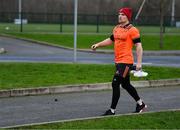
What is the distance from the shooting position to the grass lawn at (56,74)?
13.4 metres

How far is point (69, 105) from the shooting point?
11.1 meters

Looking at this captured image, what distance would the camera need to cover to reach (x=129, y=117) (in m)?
9.02

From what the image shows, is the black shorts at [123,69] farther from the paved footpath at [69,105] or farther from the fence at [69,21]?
the fence at [69,21]

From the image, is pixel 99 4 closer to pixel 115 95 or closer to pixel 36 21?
pixel 36 21

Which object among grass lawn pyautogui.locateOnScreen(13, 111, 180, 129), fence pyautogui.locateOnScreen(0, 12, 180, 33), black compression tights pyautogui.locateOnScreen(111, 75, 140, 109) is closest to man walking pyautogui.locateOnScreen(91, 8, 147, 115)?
black compression tights pyautogui.locateOnScreen(111, 75, 140, 109)

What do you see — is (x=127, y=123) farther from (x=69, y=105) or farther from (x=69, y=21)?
(x=69, y=21)

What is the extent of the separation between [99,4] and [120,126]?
173 feet

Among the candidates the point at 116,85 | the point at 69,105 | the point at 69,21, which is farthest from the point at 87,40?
the point at 116,85

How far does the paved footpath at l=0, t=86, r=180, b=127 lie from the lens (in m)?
9.70

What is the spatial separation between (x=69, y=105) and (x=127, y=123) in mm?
2708

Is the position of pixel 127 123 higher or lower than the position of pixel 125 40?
lower

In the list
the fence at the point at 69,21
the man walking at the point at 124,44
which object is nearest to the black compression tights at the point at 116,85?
the man walking at the point at 124,44

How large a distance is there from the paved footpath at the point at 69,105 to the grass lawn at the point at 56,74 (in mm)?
871

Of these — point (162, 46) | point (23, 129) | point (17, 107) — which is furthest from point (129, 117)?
point (162, 46)
